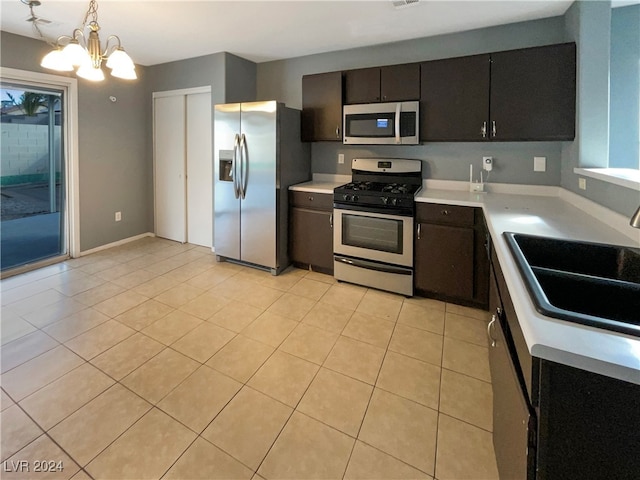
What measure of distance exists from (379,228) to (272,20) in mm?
2130

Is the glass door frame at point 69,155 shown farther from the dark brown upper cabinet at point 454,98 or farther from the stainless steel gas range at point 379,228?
the dark brown upper cabinet at point 454,98

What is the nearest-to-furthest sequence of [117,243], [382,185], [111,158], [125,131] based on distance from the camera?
[382,185], [111,158], [125,131], [117,243]

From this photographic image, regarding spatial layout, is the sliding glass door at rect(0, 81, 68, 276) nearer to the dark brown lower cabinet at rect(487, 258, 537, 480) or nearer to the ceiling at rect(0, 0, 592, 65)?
the ceiling at rect(0, 0, 592, 65)

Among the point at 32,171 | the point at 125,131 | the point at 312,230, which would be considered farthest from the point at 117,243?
the point at 312,230

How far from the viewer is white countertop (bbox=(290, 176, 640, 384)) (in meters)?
0.71

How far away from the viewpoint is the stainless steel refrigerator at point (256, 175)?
3477 millimetres

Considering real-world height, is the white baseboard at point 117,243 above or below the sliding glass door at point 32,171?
below

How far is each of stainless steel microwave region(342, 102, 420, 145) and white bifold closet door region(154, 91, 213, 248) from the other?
1983 mm

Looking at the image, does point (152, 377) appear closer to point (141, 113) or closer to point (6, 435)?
point (6, 435)

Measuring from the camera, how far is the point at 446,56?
328cm

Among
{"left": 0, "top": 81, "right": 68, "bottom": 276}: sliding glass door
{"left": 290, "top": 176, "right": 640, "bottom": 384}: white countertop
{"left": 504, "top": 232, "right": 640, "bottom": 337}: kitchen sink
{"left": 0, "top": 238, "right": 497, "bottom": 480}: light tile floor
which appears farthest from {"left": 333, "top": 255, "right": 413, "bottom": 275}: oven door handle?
{"left": 0, "top": 81, "right": 68, "bottom": 276}: sliding glass door

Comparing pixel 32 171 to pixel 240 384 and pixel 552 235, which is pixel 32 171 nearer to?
pixel 240 384

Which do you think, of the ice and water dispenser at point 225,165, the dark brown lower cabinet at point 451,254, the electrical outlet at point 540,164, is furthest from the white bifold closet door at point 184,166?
the electrical outlet at point 540,164

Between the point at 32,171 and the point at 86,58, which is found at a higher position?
the point at 86,58
